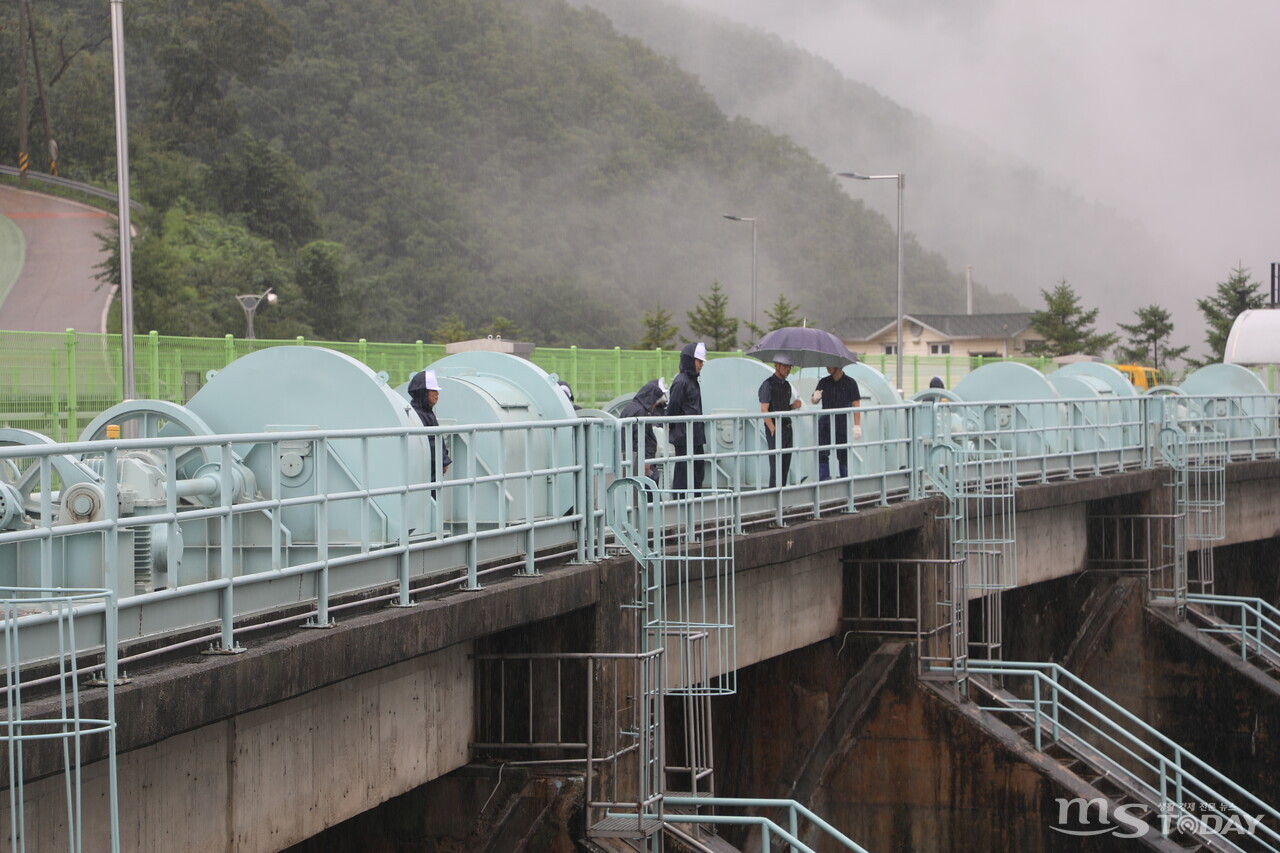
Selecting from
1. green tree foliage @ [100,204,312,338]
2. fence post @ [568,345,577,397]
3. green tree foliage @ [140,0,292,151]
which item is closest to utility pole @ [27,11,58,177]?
green tree foliage @ [100,204,312,338]

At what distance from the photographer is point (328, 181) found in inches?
4107

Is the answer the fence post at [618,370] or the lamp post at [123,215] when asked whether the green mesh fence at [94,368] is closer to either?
the lamp post at [123,215]

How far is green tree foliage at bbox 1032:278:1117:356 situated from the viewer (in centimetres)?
7975

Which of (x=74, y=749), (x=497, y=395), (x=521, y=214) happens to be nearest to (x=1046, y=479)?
(x=497, y=395)

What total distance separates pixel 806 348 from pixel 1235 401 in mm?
18697

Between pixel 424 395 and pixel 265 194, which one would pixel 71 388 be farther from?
pixel 265 194

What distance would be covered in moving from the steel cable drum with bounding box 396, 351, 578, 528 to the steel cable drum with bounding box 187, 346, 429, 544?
1.05 metres

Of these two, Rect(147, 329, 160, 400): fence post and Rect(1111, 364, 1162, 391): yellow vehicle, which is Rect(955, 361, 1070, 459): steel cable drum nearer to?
Rect(147, 329, 160, 400): fence post

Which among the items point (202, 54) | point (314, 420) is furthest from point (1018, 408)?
point (202, 54)

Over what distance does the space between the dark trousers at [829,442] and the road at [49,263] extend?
34534 millimetres

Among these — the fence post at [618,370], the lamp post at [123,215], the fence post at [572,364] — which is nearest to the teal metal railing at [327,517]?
the lamp post at [123,215]

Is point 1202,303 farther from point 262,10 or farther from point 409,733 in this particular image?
point 409,733

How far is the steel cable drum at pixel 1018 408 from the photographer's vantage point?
2175cm

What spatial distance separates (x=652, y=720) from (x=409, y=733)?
253 centimetres
